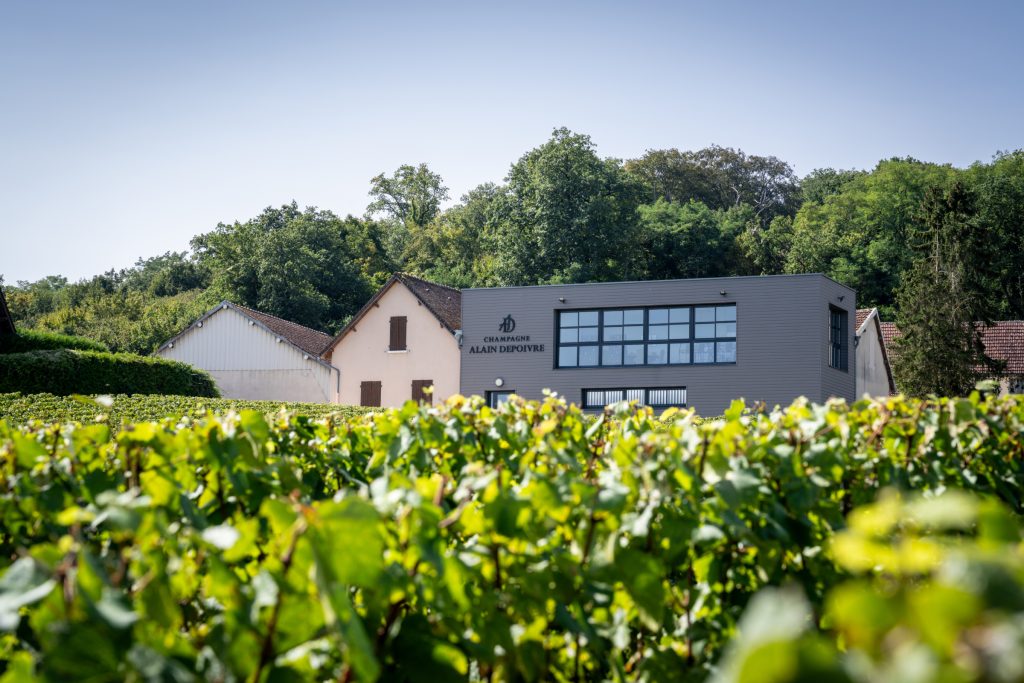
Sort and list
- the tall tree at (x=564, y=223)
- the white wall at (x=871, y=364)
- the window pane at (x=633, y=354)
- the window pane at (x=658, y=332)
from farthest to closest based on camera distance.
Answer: the tall tree at (x=564, y=223), the white wall at (x=871, y=364), the window pane at (x=633, y=354), the window pane at (x=658, y=332)

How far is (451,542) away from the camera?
2.66m

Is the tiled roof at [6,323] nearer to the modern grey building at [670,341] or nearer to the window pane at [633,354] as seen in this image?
the modern grey building at [670,341]

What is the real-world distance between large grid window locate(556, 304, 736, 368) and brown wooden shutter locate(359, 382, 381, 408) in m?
7.99

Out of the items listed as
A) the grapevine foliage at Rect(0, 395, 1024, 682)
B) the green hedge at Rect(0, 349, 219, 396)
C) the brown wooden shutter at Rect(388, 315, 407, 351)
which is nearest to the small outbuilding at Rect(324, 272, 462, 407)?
the brown wooden shutter at Rect(388, 315, 407, 351)

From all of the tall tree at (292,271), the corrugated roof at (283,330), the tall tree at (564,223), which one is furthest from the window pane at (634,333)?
the tall tree at (292,271)

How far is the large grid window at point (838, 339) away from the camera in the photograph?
36.0 m

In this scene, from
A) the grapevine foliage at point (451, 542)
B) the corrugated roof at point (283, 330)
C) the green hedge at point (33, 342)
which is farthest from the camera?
the corrugated roof at point (283, 330)

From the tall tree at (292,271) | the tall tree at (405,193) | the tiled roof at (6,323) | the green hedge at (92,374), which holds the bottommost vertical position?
the green hedge at (92,374)

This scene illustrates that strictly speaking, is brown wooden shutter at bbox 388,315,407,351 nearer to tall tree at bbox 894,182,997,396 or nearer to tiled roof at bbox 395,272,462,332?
tiled roof at bbox 395,272,462,332

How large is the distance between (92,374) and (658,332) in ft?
61.5

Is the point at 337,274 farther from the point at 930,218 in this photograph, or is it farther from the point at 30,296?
the point at 930,218

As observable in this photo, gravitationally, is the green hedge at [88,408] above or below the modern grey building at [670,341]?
below

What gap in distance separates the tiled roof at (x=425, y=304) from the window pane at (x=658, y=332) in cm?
775

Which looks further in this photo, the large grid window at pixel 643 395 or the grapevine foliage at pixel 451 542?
the large grid window at pixel 643 395
